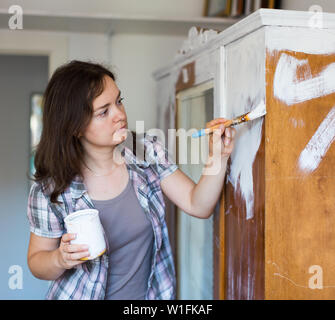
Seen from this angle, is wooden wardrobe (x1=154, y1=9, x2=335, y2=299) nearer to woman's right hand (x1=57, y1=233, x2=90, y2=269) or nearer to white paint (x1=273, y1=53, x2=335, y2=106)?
white paint (x1=273, y1=53, x2=335, y2=106)

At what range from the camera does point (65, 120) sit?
1.17 meters

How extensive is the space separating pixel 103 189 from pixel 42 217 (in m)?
0.17

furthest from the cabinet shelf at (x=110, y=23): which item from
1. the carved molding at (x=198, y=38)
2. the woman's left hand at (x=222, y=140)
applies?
the woman's left hand at (x=222, y=140)

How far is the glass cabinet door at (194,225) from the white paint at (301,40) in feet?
1.25

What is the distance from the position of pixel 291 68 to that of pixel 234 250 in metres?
0.48

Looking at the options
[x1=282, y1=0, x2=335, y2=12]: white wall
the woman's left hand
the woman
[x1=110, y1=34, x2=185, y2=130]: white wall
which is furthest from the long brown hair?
[x1=110, y1=34, x2=185, y2=130]: white wall

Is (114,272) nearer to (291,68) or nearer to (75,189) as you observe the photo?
(75,189)

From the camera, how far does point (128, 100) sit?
2.27 meters

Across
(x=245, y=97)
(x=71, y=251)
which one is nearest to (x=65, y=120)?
(x=71, y=251)

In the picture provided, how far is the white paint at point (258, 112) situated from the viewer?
972mm

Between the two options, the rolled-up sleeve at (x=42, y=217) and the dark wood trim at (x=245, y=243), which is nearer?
the dark wood trim at (x=245, y=243)

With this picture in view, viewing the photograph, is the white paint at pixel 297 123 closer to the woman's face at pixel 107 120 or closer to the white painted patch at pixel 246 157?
the white painted patch at pixel 246 157

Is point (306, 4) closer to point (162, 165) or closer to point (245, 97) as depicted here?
point (245, 97)

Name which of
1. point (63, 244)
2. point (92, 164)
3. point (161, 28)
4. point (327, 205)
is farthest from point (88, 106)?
point (161, 28)
